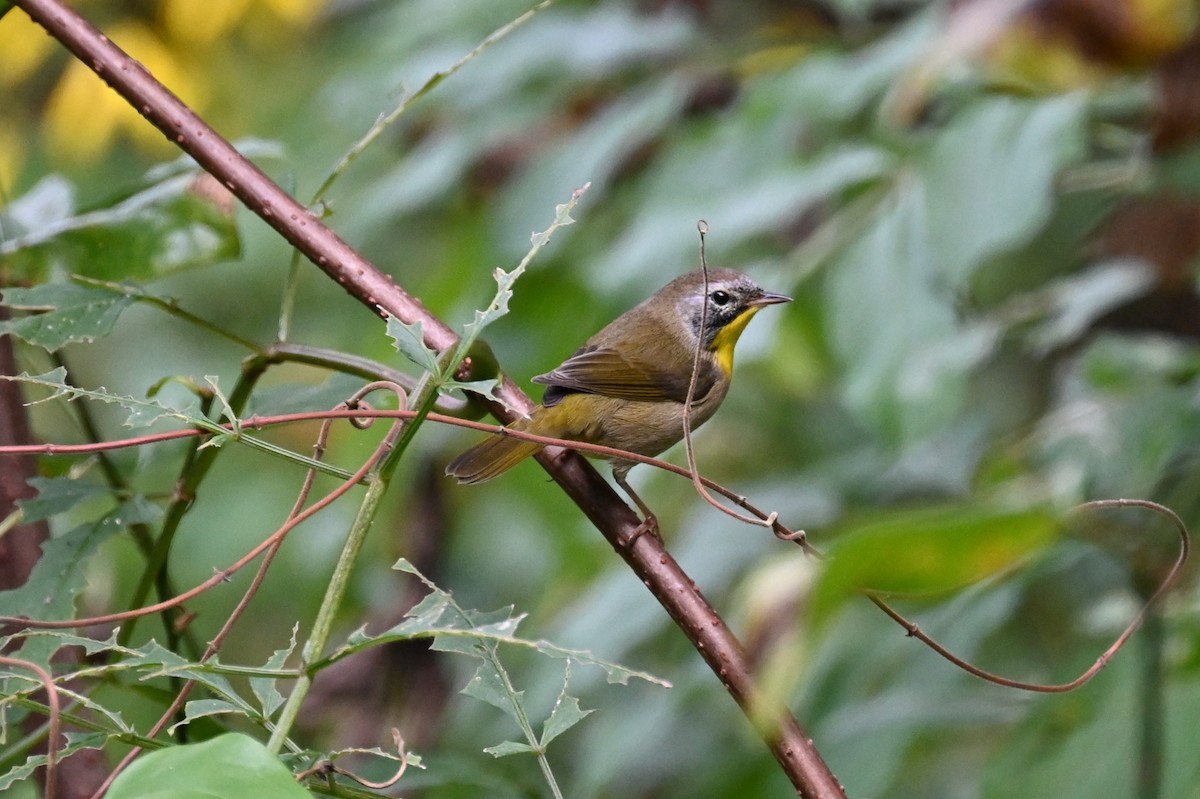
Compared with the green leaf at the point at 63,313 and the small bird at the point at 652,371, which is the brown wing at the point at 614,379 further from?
the green leaf at the point at 63,313

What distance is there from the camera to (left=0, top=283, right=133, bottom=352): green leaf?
4.09 feet

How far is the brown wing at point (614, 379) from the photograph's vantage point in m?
2.24

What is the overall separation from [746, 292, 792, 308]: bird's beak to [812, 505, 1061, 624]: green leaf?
160cm

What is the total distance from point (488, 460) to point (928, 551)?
53.1 inches

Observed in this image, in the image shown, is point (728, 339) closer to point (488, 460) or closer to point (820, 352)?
point (820, 352)

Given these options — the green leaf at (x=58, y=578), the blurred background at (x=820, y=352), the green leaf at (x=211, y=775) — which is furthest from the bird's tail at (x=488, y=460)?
the green leaf at (x=211, y=775)

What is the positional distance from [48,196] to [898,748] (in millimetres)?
1691

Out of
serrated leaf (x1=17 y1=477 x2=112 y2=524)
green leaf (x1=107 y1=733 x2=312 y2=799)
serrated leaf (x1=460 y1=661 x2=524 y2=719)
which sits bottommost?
serrated leaf (x1=460 y1=661 x2=524 y2=719)

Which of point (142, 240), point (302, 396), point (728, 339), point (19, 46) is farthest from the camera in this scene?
point (19, 46)

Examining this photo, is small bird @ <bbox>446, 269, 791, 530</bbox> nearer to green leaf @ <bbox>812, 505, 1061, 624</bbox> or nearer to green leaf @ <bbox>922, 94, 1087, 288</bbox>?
green leaf @ <bbox>922, 94, 1087, 288</bbox>

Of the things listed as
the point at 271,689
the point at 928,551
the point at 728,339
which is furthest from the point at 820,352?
the point at 928,551

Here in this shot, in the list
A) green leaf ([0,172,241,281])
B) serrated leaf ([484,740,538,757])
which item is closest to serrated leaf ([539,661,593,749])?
serrated leaf ([484,740,538,757])

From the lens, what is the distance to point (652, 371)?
7.86 ft

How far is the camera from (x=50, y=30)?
1.27 metres
